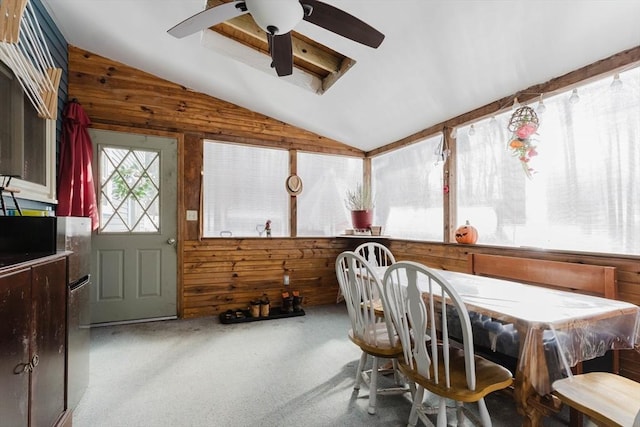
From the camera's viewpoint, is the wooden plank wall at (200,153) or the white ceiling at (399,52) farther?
the wooden plank wall at (200,153)

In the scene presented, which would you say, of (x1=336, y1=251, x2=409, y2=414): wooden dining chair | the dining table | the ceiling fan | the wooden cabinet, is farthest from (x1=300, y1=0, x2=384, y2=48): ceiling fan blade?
the wooden cabinet

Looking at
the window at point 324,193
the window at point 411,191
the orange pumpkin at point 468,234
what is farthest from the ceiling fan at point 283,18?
the window at point 324,193

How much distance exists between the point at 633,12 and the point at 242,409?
319 cm

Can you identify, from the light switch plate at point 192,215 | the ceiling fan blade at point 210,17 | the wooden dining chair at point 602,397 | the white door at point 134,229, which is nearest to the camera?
the wooden dining chair at point 602,397

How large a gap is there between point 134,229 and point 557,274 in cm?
400

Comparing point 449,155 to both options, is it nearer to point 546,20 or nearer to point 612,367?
point 546,20

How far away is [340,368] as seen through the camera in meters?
2.33

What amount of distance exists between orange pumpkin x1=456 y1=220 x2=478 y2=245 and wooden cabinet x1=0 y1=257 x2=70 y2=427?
296cm

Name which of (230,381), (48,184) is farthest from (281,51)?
(230,381)

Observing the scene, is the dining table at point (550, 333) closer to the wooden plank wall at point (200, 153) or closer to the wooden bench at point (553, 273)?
the wooden bench at point (553, 273)

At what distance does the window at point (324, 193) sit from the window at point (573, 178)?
1.96 meters

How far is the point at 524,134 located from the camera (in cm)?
230

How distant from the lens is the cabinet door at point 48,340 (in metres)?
1.20

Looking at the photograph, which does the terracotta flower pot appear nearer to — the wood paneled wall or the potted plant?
the potted plant
